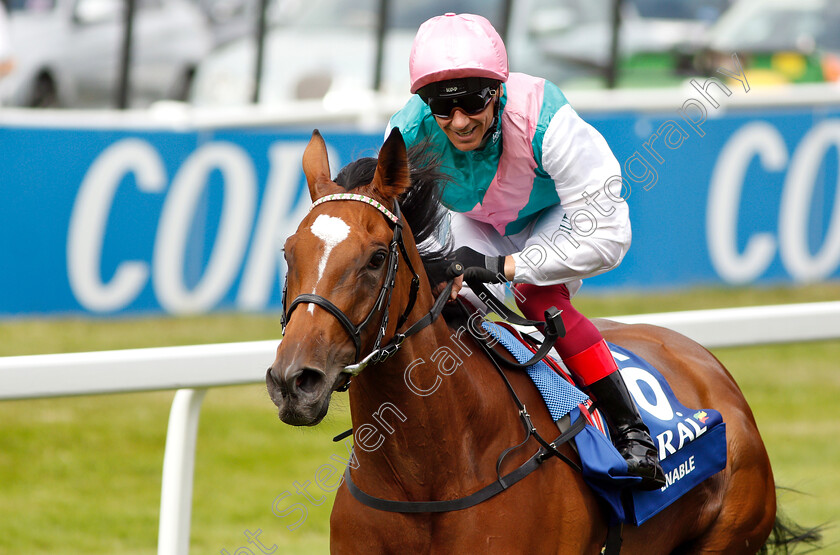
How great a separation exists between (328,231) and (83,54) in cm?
942

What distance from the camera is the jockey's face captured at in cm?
302

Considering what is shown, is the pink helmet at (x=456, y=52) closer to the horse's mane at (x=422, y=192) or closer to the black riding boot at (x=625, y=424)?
the horse's mane at (x=422, y=192)

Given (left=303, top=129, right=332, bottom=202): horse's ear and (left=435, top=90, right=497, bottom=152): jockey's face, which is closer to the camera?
(left=303, top=129, right=332, bottom=202): horse's ear

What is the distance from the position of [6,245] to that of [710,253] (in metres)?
5.72

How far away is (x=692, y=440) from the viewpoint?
3.46 m

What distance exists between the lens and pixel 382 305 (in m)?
2.62

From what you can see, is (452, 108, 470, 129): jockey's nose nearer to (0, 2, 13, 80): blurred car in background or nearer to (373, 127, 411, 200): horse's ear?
(373, 127, 411, 200): horse's ear

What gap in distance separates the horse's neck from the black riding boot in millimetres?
471

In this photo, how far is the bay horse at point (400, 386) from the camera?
250cm

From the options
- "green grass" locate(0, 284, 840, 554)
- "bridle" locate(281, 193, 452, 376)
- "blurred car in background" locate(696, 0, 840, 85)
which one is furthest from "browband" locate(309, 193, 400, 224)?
"blurred car in background" locate(696, 0, 840, 85)

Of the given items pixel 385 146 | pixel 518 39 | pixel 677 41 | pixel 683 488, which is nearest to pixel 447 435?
pixel 385 146

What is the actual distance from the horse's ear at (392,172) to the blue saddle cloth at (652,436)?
1.88 ft

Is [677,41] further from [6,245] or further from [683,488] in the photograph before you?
[683,488]

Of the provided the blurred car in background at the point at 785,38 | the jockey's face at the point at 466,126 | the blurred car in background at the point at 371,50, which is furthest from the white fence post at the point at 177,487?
the blurred car in background at the point at 785,38
